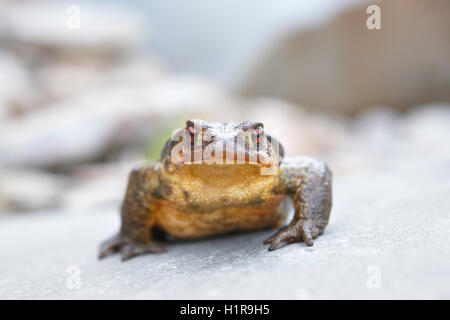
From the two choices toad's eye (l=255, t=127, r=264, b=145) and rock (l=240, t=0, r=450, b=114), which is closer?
toad's eye (l=255, t=127, r=264, b=145)

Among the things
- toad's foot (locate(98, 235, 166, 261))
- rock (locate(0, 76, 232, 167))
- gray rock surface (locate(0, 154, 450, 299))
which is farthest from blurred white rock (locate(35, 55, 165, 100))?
A: gray rock surface (locate(0, 154, 450, 299))

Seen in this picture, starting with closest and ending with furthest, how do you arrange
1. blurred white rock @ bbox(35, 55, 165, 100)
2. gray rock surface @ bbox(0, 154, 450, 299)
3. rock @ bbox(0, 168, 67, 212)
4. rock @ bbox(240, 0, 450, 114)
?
gray rock surface @ bbox(0, 154, 450, 299), rock @ bbox(0, 168, 67, 212), rock @ bbox(240, 0, 450, 114), blurred white rock @ bbox(35, 55, 165, 100)

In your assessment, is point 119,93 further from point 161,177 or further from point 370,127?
point 161,177

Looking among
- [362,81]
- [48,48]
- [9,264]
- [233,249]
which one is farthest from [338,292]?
[48,48]
